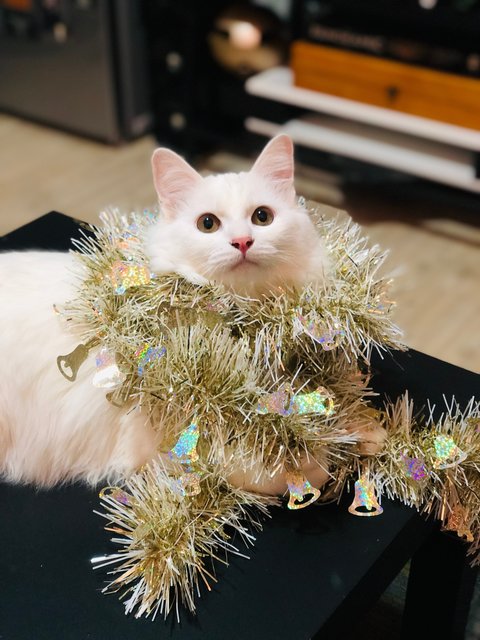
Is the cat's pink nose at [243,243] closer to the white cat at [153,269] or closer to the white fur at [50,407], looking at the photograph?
the white cat at [153,269]

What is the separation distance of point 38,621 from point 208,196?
1.59 feet

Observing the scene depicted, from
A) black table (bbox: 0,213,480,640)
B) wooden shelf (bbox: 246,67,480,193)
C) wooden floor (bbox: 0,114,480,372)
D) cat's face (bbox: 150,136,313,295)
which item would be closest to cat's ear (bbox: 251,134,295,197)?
cat's face (bbox: 150,136,313,295)

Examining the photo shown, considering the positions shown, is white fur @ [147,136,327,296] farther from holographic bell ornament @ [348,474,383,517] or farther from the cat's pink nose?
holographic bell ornament @ [348,474,383,517]

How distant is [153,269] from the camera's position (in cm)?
87

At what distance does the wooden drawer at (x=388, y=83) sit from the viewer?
2092 mm

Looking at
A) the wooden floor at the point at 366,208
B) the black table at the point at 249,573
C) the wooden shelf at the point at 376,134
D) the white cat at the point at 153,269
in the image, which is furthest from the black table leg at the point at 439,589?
the wooden shelf at the point at 376,134

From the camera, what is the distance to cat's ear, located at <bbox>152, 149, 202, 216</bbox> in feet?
2.78

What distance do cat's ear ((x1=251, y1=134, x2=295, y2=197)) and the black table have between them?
39 cm

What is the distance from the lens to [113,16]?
8.66ft

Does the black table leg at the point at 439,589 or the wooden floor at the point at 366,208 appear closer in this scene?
the black table leg at the point at 439,589

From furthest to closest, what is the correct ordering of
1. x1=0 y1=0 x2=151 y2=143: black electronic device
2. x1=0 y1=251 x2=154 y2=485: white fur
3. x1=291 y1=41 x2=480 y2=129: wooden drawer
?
x1=0 y1=0 x2=151 y2=143: black electronic device
x1=291 y1=41 x2=480 y2=129: wooden drawer
x1=0 y1=251 x2=154 y2=485: white fur

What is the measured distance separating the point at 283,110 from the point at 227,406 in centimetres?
181

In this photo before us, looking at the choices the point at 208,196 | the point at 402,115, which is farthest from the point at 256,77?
the point at 208,196

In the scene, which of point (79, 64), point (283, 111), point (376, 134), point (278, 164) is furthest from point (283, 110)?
point (278, 164)
